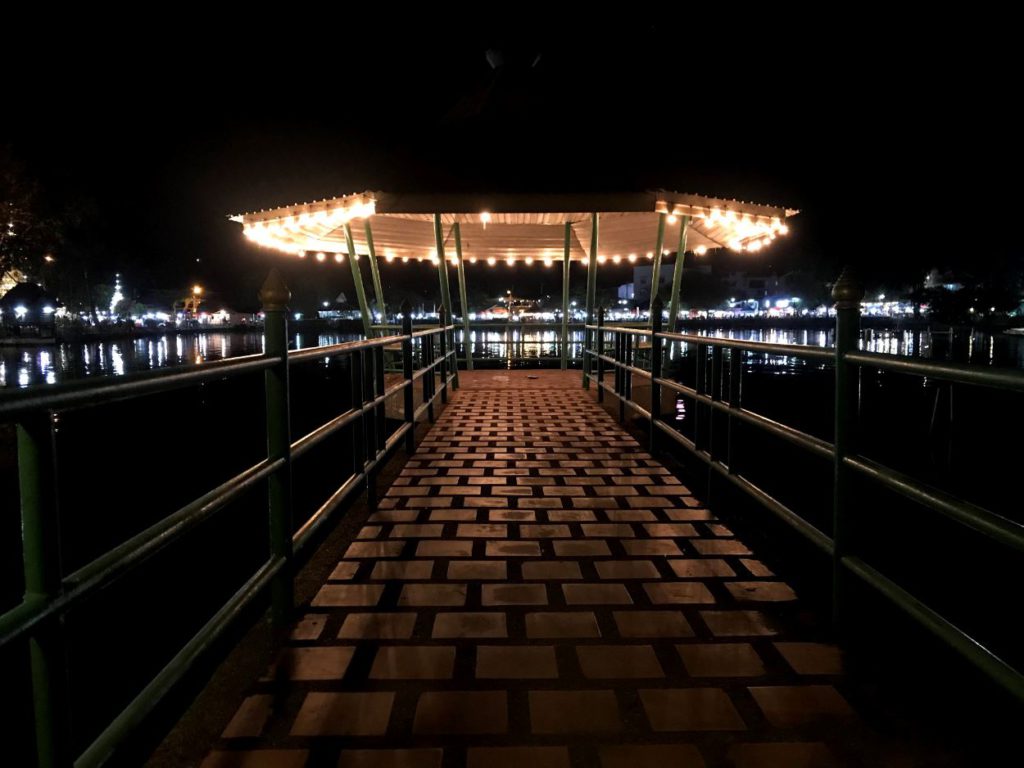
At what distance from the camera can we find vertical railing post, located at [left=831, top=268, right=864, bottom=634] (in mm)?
2574

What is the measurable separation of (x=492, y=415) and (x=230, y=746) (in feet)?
22.6

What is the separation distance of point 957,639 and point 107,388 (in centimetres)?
230

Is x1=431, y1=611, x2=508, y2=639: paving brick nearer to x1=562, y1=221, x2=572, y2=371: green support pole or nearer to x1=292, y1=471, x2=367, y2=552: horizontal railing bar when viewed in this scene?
x1=292, y1=471, x2=367, y2=552: horizontal railing bar

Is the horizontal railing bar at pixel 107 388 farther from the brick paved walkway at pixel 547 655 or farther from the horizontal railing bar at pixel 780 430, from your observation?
the horizontal railing bar at pixel 780 430

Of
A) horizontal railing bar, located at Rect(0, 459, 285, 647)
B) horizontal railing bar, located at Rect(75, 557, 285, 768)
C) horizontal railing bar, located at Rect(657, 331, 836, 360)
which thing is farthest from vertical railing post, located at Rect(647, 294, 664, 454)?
horizontal railing bar, located at Rect(0, 459, 285, 647)

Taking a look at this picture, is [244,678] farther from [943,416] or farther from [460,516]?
[943,416]

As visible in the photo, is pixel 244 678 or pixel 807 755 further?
pixel 244 678

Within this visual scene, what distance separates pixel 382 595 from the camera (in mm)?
3172

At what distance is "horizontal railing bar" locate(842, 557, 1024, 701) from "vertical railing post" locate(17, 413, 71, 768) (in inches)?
84.8

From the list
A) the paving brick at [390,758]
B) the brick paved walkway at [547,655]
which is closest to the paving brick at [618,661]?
the brick paved walkway at [547,655]

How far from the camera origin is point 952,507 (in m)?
1.85

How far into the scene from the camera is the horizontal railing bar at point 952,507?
5.31 ft

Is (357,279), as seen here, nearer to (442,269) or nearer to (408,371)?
(442,269)

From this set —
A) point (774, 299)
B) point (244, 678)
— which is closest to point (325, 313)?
point (774, 299)
